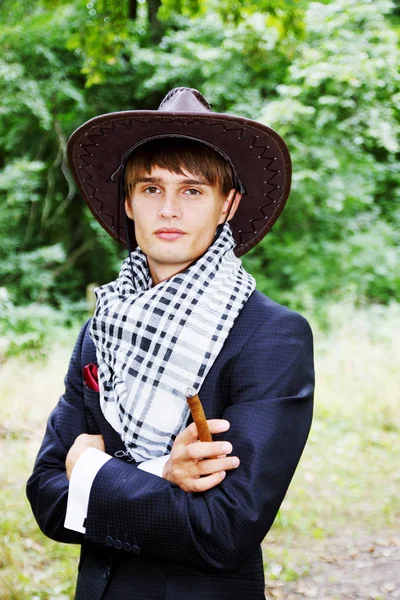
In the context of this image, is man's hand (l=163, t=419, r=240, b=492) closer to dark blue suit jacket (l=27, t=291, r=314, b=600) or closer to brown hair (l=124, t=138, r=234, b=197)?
dark blue suit jacket (l=27, t=291, r=314, b=600)

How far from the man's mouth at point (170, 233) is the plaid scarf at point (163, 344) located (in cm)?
8

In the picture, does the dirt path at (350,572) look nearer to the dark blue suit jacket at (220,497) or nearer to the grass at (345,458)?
the grass at (345,458)

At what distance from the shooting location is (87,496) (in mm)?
1359

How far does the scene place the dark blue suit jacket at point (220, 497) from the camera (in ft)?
4.11

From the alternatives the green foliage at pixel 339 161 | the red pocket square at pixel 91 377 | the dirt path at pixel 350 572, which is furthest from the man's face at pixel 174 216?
the green foliage at pixel 339 161

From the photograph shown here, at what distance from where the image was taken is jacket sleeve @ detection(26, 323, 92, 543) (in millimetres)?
1467

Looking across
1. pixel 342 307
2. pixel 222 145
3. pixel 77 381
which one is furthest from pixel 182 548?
pixel 342 307

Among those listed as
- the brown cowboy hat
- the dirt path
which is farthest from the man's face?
the dirt path

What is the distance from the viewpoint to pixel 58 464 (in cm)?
159

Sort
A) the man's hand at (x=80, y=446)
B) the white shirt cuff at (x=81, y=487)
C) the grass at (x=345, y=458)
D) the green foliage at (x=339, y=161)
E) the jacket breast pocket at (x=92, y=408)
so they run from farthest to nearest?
1. the green foliage at (x=339, y=161)
2. the grass at (x=345, y=458)
3. the jacket breast pocket at (x=92, y=408)
4. the man's hand at (x=80, y=446)
5. the white shirt cuff at (x=81, y=487)

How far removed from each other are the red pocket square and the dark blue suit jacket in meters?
0.11

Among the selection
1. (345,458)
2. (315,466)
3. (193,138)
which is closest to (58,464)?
(193,138)

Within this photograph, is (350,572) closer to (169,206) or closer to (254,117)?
(169,206)

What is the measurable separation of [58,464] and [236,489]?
0.56 m
